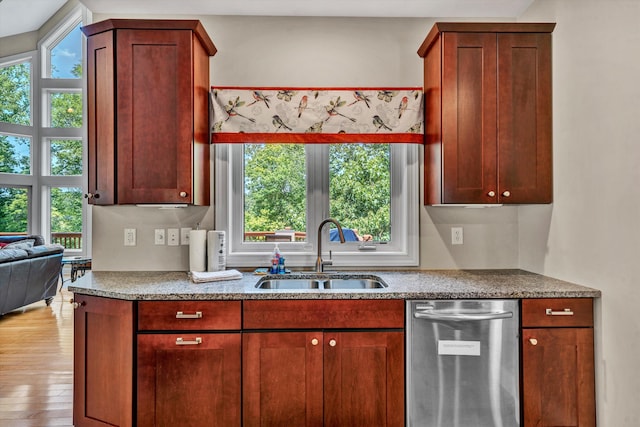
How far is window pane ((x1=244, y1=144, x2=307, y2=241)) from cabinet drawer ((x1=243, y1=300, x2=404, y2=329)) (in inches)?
33.6

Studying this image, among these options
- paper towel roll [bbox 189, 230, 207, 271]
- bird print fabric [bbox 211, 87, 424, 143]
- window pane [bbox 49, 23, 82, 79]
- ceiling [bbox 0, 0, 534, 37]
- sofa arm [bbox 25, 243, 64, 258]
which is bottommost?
sofa arm [bbox 25, 243, 64, 258]

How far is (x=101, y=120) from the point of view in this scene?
2.13m

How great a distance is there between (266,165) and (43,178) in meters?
6.39

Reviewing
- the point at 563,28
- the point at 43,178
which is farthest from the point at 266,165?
the point at 43,178

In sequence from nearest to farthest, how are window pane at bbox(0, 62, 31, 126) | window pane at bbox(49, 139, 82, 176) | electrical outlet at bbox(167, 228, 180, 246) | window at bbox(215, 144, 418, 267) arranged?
1. electrical outlet at bbox(167, 228, 180, 246)
2. window at bbox(215, 144, 418, 267)
3. window pane at bbox(0, 62, 31, 126)
4. window pane at bbox(49, 139, 82, 176)

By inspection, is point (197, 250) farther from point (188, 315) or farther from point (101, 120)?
point (101, 120)

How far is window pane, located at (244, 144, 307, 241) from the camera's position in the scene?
260cm

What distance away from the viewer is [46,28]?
695cm

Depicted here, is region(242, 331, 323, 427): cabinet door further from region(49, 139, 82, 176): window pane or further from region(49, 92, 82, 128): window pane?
region(49, 92, 82, 128): window pane

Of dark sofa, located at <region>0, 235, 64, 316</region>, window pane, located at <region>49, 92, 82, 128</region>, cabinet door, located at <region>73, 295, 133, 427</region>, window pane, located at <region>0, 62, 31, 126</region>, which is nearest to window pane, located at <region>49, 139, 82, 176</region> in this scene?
window pane, located at <region>49, 92, 82, 128</region>

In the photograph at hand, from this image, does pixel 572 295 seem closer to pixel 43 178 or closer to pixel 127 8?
pixel 127 8

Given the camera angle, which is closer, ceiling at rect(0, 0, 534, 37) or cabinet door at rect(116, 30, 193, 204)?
cabinet door at rect(116, 30, 193, 204)

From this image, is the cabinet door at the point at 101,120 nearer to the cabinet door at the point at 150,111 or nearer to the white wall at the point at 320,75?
the cabinet door at the point at 150,111

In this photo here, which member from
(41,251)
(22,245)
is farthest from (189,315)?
(22,245)
